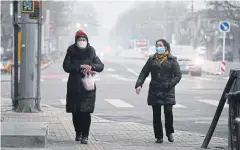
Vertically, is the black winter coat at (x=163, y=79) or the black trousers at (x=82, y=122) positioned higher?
the black winter coat at (x=163, y=79)

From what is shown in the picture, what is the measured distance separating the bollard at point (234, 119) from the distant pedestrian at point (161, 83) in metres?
2.54

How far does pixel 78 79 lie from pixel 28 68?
5.77 metres

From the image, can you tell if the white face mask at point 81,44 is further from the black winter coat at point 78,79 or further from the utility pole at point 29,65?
the utility pole at point 29,65

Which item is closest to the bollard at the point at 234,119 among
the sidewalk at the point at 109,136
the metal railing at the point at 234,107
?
the metal railing at the point at 234,107

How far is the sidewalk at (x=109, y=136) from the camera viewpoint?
12.0 metres

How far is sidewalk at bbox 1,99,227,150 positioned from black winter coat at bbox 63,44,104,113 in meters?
0.60

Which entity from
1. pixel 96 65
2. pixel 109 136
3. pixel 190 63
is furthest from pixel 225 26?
pixel 96 65

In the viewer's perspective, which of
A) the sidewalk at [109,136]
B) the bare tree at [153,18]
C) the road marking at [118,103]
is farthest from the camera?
the bare tree at [153,18]

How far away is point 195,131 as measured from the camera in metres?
15.5

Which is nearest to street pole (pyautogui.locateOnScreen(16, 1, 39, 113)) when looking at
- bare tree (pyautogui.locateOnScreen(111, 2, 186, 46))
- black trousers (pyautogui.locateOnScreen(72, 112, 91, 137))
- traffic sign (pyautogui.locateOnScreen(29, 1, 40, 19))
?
traffic sign (pyautogui.locateOnScreen(29, 1, 40, 19))

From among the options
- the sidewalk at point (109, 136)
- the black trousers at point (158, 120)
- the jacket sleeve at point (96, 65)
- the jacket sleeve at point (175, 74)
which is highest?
the jacket sleeve at point (96, 65)

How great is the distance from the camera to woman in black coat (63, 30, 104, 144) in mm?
12234

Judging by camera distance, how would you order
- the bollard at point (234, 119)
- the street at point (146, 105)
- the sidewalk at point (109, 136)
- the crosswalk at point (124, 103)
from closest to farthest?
1. the bollard at point (234, 119)
2. the sidewalk at point (109, 136)
3. the street at point (146, 105)
4. the crosswalk at point (124, 103)

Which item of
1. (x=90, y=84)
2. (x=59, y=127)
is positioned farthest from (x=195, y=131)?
(x=90, y=84)
